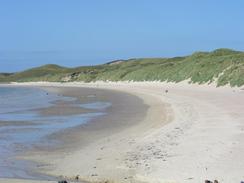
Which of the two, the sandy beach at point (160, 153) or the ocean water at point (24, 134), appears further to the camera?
the ocean water at point (24, 134)

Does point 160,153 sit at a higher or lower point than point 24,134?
higher

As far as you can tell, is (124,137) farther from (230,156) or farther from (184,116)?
(230,156)

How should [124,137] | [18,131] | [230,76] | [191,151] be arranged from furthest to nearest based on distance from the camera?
[230,76], [18,131], [124,137], [191,151]

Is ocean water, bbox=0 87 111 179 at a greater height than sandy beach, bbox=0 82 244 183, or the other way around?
sandy beach, bbox=0 82 244 183

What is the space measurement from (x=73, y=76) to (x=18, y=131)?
260 feet

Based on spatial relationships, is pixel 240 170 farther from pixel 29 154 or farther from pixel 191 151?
pixel 29 154

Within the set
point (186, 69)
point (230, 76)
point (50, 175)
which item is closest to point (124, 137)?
point (50, 175)

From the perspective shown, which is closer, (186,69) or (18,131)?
(18,131)

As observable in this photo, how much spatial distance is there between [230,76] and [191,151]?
80.6 feet

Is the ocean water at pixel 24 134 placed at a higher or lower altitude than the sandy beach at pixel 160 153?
lower

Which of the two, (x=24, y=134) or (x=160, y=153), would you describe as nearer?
(x=160, y=153)

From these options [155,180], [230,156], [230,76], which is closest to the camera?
[155,180]

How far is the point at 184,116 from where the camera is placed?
57.0 feet

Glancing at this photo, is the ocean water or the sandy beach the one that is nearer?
the sandy beach
